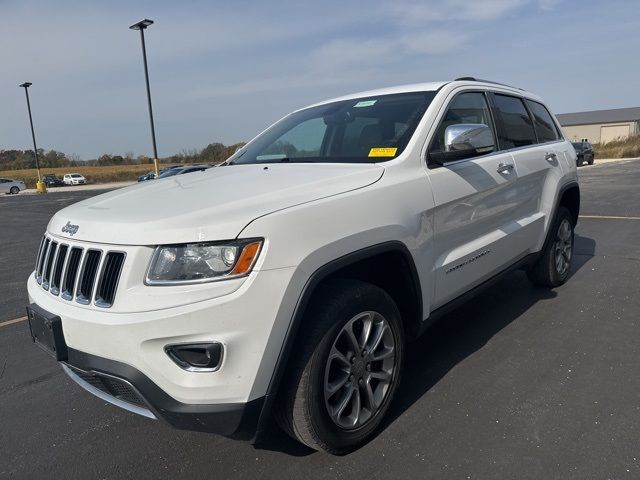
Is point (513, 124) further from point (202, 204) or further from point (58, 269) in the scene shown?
point (58, 269)

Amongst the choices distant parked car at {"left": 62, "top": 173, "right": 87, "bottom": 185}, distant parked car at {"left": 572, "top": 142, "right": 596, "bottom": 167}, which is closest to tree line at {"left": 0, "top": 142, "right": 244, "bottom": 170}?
distant parked car at {"left": 62, "top": 173, "right": 87, "bottom": 185}

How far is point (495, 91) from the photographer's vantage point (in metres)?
4.13

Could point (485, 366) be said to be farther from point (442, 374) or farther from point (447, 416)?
point (447, 416)

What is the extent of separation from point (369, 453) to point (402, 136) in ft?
5.84

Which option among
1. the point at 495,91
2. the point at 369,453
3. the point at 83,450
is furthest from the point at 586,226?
the point at 83,450

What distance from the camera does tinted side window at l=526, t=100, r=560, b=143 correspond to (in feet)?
15.7

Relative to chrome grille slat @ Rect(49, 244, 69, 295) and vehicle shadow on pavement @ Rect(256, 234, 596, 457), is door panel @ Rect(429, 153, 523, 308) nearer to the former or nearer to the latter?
vehicle shadow on pavement @ Rect(256, 234, 596, 457)

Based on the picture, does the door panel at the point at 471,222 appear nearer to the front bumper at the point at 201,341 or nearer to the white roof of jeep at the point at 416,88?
the white roof of jeep at the point at 416,88

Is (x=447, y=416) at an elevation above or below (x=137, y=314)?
below

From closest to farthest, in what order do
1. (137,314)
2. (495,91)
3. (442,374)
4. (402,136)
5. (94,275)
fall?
(137,314) → (94,275) → (402,136) → (442,374) → (495,91)

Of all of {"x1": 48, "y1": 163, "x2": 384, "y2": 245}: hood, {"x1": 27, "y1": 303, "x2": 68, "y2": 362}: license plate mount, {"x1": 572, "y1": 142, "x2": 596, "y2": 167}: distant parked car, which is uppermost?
{"x1": 48, "y1": 163, "x2": 384, "y2": 245}: hood

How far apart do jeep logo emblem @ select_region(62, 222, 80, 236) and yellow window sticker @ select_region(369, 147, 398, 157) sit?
1.64 m

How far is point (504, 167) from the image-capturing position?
379 centimetres

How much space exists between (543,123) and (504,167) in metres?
1.54
